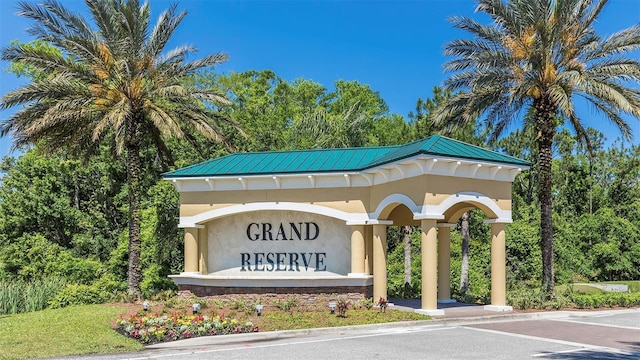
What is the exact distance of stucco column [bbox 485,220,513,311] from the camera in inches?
736

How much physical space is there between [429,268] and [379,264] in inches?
96.1

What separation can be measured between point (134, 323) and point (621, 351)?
38.2ft

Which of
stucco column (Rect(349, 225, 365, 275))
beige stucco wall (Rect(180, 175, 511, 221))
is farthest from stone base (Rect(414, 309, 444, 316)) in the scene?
stucco column (Rect(349, 225, 365, 275))

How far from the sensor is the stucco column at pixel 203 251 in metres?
21.9

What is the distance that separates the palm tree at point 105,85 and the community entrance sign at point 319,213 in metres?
2.50

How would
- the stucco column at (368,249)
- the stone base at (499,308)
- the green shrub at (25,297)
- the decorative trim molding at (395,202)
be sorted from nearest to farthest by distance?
the decorative trim molding at (395,202) < the stone base at (499,308) < the green shrub at (25,297) < the stucco column at (368,249)

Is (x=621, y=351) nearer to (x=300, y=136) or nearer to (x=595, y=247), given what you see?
(x=300, y=136)

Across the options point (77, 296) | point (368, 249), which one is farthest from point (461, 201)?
point (77, 296)

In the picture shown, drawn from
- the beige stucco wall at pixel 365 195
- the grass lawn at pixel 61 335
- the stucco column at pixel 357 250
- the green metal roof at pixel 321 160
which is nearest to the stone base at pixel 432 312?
the beige stucco wall at pixel 365 195

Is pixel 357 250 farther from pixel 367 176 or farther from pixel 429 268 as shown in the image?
pixel 429 268

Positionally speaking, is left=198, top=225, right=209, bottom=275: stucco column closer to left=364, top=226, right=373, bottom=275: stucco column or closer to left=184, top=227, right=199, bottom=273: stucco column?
left=184, top=227, right=199, bottom=273: stucco column

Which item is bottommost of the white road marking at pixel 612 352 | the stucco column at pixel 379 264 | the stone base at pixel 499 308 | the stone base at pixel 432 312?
the stone base at pixel 499 308

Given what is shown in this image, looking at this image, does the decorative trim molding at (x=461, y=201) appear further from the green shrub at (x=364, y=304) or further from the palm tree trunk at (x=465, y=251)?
the palm tree trunk at (x=465, y=251)

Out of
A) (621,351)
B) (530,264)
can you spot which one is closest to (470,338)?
(621,351)
